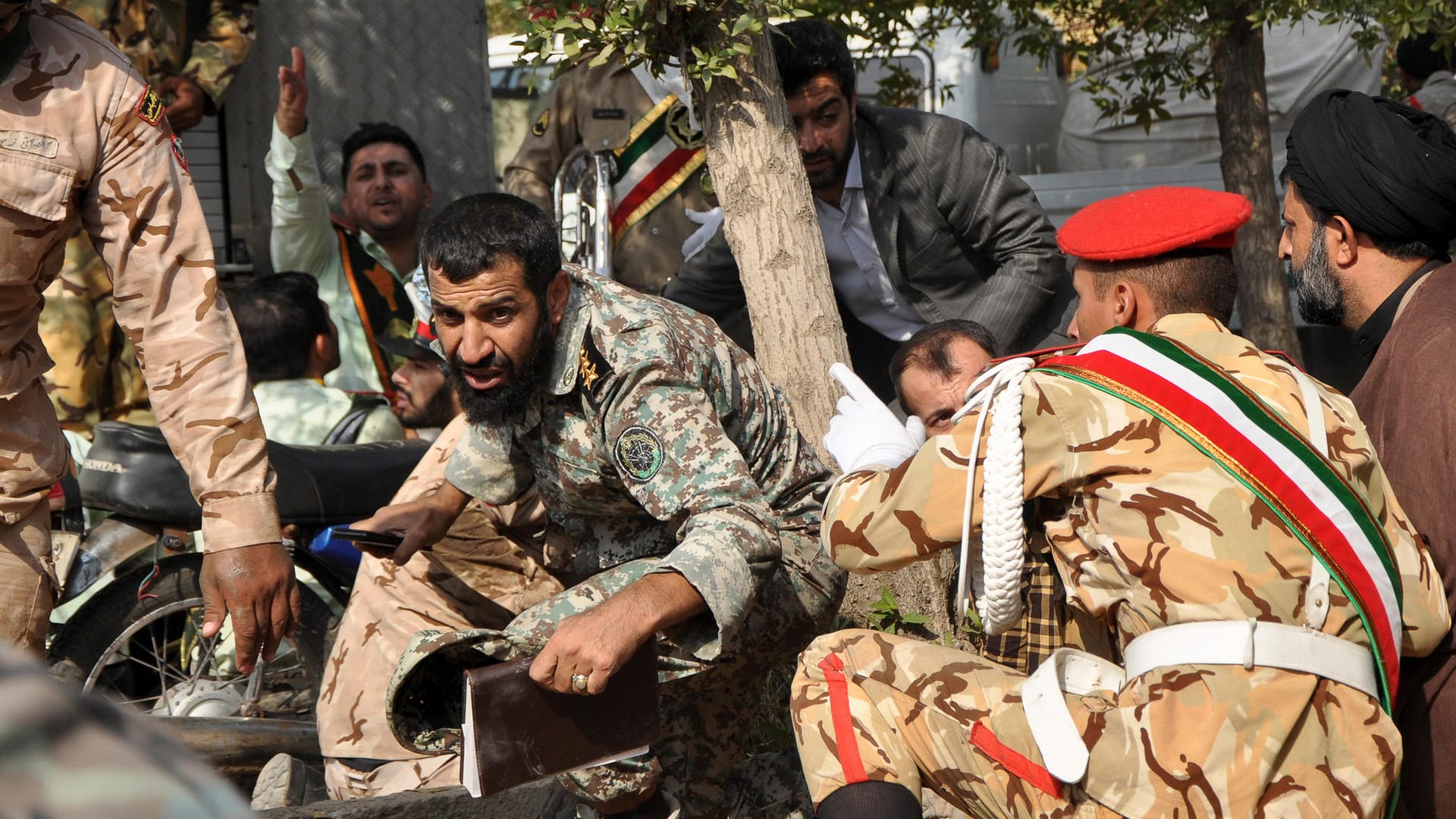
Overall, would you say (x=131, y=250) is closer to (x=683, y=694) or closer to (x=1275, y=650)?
(x=683, y=694)

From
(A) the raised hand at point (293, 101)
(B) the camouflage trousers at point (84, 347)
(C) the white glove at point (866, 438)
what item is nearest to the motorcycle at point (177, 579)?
(B) the camouflage trousers at point (84, 347)

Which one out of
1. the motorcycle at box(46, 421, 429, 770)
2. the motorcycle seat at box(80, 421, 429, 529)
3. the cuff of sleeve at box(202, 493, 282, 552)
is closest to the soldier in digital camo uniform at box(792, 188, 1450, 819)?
the cuff of sleeve at box(202, 493, 282, 552)

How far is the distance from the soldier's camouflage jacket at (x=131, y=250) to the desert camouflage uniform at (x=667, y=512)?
0.50m

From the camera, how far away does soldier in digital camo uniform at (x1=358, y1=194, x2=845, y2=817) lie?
9.09 ft

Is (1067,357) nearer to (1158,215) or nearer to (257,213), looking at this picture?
(1158,215)

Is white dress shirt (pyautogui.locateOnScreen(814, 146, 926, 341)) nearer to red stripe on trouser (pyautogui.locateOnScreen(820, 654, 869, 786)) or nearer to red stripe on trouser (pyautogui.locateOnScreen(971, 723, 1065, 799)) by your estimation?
red stripe on trouser (pyautogui.locateOnScreen(820, 654, 869, 786))

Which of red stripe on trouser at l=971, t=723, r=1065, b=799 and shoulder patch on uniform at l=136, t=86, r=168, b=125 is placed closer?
red stripe on trouser at l=971, t=723, r=1065, b=799

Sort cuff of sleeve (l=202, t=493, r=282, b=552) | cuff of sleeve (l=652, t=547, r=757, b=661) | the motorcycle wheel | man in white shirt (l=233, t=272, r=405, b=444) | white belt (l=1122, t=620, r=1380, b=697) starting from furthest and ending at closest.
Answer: man in white shirt (l=233, t=272, r=405, b=444) < the motorcycle wheel < cuff of sleeve (l=652, t=547, r=757, b=661) < cuff of sleeve (l=202, t=493, r=282, b=552) < white belt (l=1122, t=620, r=1380, b=697)

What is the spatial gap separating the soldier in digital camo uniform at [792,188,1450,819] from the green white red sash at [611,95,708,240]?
3.34m

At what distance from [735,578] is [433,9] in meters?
4.42

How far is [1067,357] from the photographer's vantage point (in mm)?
2326

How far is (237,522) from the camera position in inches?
97.8

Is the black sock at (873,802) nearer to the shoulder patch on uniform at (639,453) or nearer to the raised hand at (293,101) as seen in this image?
the shoulder patch on uniform at (639,453)

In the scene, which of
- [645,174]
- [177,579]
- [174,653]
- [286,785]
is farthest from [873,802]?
[645,174]
